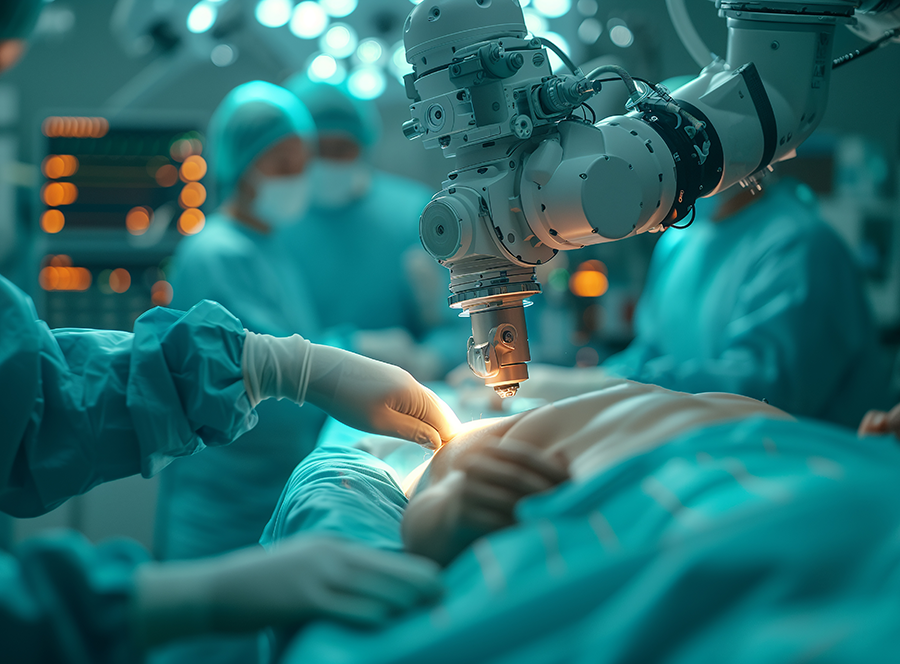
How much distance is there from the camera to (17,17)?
1226 millimetres

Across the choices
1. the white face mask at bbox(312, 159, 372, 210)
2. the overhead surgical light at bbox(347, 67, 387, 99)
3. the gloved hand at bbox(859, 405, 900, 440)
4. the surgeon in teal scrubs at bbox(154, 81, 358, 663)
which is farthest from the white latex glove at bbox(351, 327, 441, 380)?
the gloved hand at bbox(859, 405, 900, 440)

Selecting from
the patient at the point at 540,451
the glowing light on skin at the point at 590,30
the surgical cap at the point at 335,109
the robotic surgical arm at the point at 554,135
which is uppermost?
the glowing light on skin at the point at 590,30

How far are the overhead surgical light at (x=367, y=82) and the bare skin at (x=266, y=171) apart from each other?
2.63 ft

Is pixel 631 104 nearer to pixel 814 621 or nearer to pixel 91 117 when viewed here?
pixel 814 621

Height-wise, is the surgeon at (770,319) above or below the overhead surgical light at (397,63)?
below

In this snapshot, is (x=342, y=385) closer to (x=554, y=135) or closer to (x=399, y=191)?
(x=554, y=135)

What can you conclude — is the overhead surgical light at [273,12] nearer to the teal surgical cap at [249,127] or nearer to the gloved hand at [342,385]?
the teal surgical cap at [249,127]

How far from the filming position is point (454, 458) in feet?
4.23

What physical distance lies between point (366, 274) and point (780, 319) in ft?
6.22

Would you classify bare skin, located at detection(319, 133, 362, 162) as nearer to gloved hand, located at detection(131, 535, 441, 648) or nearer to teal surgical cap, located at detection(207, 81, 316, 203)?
teal surgical cap, located at detection(207, 81, 316, 203)

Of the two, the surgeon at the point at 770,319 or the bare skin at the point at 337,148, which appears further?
the bare skin at the point at 337,148

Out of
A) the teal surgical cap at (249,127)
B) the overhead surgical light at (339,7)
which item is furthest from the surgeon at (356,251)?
the teal surgical cap at (249,127)

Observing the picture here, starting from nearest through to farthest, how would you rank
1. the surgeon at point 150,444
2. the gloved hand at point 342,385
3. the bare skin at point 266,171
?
the surgeon at point 150,444 → the gloved hand at point 342,385 → the bare skin at point 266,171

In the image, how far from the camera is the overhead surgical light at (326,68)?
3.70 meters
